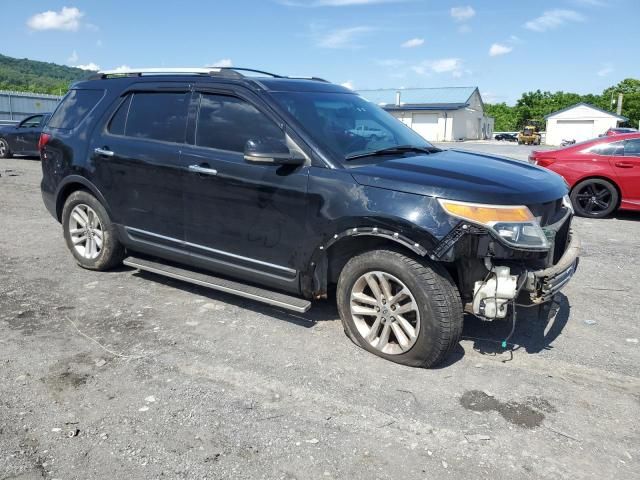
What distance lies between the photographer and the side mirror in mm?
3895

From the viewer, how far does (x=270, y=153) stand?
390 cm

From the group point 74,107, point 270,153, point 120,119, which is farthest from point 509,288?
point 74,107

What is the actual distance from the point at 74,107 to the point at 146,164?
1.48 metres

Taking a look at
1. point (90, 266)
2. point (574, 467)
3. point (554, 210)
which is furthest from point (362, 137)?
point (90, 266)

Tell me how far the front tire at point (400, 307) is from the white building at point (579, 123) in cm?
6018

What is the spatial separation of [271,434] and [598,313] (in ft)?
11.1

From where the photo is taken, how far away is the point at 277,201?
4133 millimetres

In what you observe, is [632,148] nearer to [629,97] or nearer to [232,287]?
[232,287]

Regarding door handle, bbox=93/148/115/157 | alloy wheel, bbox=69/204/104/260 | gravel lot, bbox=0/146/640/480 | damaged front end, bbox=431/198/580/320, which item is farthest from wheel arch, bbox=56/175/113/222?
damaged front end, bbox=431/198/580/320

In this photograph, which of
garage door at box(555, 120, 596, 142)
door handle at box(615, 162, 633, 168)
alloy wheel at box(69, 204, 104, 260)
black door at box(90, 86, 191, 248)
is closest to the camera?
black door at box(90, 86, 191, 248)

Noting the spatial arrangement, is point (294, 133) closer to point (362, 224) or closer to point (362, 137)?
point (362, 137)

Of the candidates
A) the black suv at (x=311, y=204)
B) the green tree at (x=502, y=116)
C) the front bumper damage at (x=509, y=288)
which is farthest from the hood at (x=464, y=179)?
the green tree at (x=502, y=116)

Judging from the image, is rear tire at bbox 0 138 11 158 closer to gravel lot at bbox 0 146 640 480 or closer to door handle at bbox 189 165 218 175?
gravel lot at bbox 0 146 640 480

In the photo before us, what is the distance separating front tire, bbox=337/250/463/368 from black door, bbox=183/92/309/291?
0.50m
